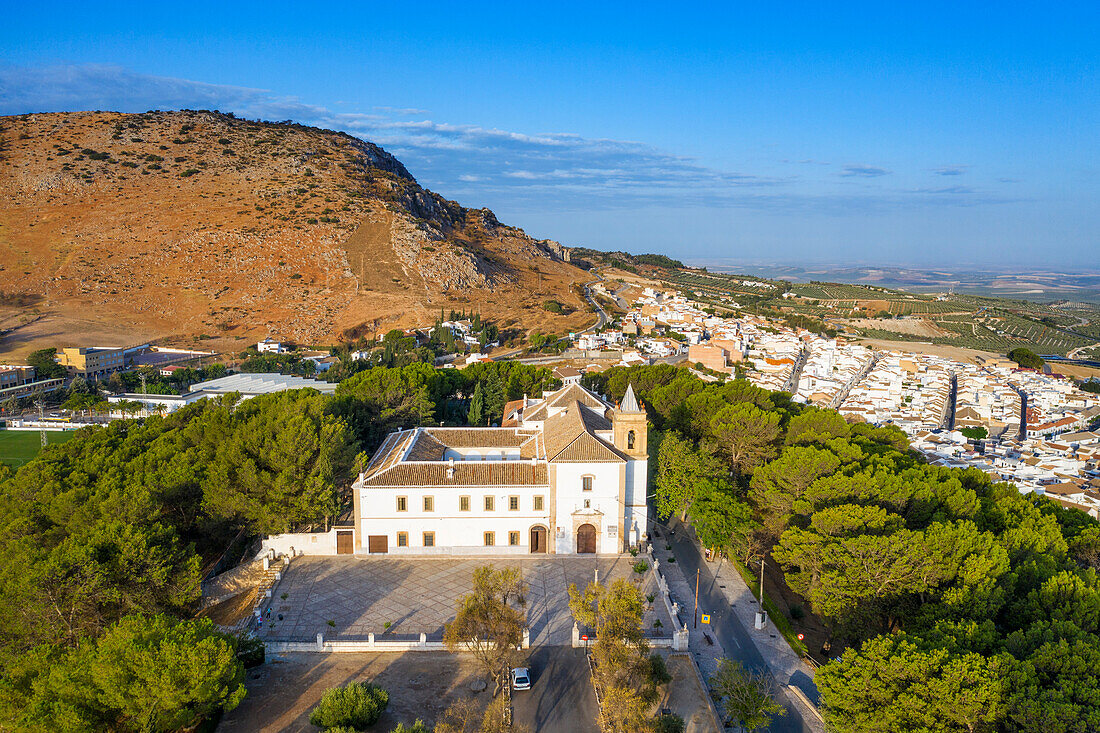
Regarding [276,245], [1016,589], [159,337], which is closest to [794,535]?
[1016,589]

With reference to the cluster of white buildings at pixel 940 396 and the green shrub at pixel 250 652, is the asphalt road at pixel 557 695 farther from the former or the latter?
the cluster of white buildings at pixel 940 396

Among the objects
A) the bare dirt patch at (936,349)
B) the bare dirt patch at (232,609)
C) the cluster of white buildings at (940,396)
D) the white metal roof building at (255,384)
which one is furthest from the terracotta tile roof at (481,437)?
the bare dirt patch at (936,349)

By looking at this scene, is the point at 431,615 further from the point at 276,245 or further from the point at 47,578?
the point at 276,245

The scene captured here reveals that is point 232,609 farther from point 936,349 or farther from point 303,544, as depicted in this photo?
point 936,349

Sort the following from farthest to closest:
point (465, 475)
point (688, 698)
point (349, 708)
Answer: point (465, 475) → point (688, 698) → point (349, 708)

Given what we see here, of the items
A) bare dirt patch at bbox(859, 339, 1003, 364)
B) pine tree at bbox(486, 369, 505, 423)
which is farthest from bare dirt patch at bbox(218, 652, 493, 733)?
bare dirt patch at bbox(859, 339, 1003, 364)

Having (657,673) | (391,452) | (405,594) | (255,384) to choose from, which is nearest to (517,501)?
(405,594)
